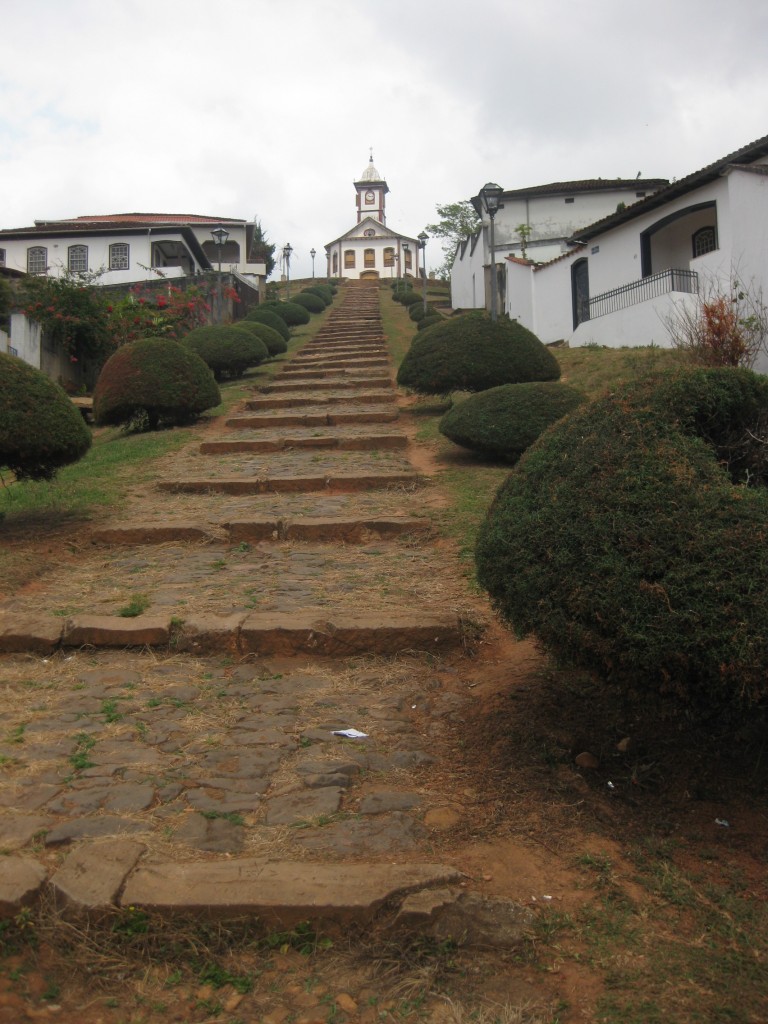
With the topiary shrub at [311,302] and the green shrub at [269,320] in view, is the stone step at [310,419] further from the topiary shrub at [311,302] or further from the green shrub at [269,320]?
the topiary shrub at [311,302]

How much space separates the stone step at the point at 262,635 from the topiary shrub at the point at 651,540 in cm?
128

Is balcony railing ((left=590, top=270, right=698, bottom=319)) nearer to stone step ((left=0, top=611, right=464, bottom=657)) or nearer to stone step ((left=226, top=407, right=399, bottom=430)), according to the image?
stone step ((left=226, top=407, right=399, bottom=430))

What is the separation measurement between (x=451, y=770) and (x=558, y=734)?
0.53 meters

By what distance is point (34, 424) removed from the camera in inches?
274

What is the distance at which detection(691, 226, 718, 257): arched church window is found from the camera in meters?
19.8

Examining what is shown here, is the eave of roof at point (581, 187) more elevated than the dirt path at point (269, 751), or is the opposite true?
the eave of roof at point (581, 187)

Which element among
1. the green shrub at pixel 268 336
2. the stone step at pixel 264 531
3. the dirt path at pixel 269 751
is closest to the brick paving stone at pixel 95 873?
the dirt path at pixel 269 751

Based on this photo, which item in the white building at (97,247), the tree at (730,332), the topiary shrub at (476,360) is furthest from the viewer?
the white building at (97,247)

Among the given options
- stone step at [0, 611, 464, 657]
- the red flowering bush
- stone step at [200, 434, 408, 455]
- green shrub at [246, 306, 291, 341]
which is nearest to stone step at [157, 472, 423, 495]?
stone step at [200, 434, 408, 455]

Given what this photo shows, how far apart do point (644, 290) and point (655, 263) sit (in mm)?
2939

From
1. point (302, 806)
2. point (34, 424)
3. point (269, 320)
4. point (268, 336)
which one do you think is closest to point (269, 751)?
point (302, 806)

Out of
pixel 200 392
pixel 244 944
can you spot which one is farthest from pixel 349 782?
pixel 200 392

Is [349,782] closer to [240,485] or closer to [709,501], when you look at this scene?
[709,501]

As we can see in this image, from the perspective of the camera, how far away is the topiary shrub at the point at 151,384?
1245 centimetres
